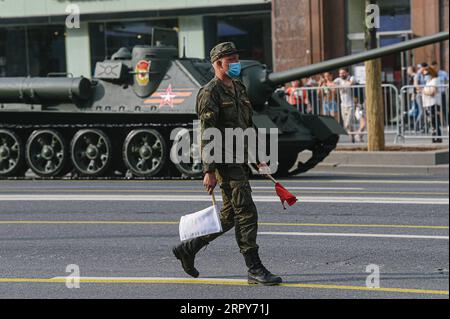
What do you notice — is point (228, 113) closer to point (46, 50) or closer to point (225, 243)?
point (225, 243)

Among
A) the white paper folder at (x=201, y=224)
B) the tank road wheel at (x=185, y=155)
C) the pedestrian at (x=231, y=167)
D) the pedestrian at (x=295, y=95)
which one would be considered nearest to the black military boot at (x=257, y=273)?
the pedestrian at (x=231, y=167)

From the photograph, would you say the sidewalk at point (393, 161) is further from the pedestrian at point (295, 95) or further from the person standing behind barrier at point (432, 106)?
the pedestrian at point (295, 95)

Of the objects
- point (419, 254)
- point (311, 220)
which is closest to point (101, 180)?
point (311, 220)

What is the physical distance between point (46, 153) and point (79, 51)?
16.5m

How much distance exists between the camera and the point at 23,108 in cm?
2091

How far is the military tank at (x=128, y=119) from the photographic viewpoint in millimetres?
19516

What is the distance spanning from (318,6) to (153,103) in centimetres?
1352

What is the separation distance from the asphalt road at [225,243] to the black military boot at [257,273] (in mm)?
103

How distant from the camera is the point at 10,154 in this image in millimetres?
21172

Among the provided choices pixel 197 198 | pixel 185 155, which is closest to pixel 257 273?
pixel 197 198

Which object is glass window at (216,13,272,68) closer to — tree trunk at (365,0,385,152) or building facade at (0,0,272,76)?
building facade at (0,0,272,76)

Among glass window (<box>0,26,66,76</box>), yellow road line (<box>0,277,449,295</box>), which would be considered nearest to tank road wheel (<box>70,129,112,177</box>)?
yellow road line (<box>0,277,449,295</box>)

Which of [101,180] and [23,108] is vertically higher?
[23,108]
